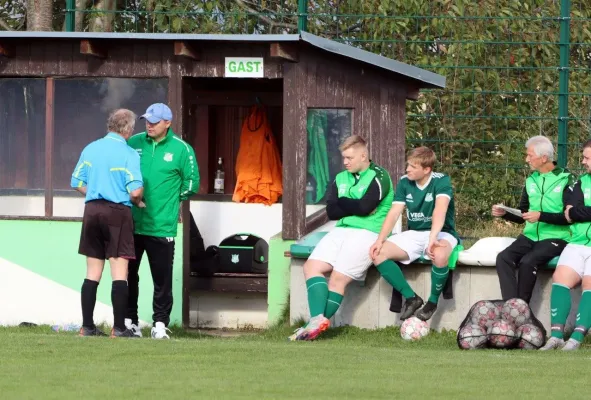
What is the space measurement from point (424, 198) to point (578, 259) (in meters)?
1.24

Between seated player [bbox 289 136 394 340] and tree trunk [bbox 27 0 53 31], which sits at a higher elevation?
tree trunk [bbox 27 0 53 31]

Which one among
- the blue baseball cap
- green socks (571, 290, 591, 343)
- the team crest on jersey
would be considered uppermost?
the blue baseball cap

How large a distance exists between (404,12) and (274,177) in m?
2.70

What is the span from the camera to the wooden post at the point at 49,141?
38.1 ft

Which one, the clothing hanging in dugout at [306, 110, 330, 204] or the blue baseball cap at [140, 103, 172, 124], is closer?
the blue baseball cap at [140, 103, 172, 124]

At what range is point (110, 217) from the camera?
9.83m

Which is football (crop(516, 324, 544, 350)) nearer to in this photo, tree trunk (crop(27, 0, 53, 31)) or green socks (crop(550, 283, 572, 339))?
green socks (crop(550, 283, 572, 339))

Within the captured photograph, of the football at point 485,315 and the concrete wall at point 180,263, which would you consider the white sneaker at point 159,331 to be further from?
the football at point 485,315

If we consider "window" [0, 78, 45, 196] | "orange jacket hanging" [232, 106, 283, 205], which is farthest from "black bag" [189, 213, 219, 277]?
"window" [0, 78, 45, 196]

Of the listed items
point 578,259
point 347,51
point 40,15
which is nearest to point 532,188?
point 578,259

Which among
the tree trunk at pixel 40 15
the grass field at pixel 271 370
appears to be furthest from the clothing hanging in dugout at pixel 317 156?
the tree trunk at pixel 40 15

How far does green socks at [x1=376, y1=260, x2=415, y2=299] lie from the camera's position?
10.1 meters

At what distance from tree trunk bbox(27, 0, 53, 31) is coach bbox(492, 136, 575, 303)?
23.3ft

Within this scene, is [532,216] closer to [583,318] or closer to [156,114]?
[583,318]
